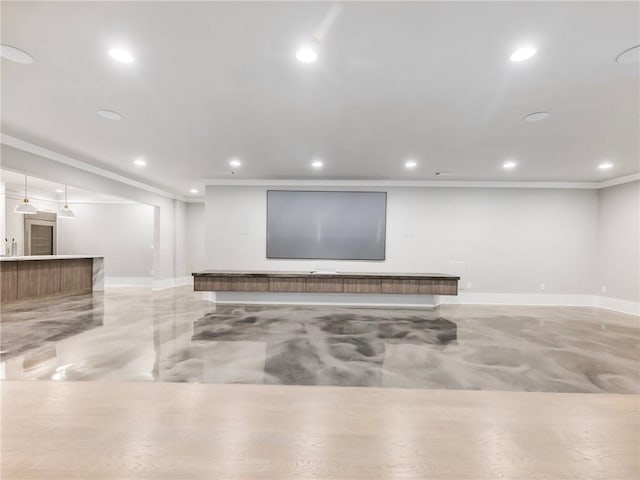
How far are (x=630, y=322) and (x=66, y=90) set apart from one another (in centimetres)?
860

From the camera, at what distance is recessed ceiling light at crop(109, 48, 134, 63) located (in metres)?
2.36

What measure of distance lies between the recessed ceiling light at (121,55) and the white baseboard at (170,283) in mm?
7116

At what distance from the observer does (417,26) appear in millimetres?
2049

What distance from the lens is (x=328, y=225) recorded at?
695 centimetres

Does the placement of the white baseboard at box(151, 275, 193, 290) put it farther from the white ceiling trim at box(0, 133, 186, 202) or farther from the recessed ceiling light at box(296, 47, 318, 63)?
the recessed ceiling light at box(296, 47, 318, 63)

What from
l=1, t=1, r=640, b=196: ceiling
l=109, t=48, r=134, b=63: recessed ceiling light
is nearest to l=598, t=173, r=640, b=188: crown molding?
l=1, t=1, r=640, b=196: ceiling

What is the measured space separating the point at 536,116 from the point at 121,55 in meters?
4.20

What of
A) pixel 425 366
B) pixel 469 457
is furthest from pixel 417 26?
pixel 425 366

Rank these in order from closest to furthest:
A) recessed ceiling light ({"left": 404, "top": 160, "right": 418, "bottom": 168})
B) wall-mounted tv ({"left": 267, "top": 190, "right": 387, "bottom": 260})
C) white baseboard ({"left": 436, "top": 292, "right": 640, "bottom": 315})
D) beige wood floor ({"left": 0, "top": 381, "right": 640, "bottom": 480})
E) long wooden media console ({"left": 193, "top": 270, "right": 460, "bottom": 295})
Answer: beige wood floor ({"left": 0, "top": 381, "right": 640, "bottom": 480}) → recessed ceiling light ({"left": 404, "top": 160, "right": 418, "bottom": 168}) → long wooden media console ({"left": 193, "top": 270, "right": 460, "bottom": 295}) → white baseboard ({"left": 436, "top": 292, "right": 640, "bottom": 315}) → wall-mounted tv ({"left": 267, "top": 190, "right": 387, "bottom": 260})

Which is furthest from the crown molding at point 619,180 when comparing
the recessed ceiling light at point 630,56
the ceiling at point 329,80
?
the recessed ceiling light at point 630,56

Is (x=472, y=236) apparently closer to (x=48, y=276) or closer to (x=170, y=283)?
(x=170, y=283)

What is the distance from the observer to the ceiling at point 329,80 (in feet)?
6.52

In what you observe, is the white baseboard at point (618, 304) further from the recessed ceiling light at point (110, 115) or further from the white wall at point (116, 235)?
the white wall at point (116, 235)

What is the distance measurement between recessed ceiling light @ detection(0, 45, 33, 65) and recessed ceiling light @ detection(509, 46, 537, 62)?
383 centimetres
